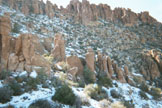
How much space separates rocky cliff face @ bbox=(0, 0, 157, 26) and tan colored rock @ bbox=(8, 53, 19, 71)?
38.4 m

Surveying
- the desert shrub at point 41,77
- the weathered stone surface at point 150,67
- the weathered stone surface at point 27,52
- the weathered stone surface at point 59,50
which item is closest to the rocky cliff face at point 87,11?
the weathered stone surface at point 150,67

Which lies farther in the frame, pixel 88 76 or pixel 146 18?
pixel 146 18

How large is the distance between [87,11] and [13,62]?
1886 inches

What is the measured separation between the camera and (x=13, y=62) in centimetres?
842

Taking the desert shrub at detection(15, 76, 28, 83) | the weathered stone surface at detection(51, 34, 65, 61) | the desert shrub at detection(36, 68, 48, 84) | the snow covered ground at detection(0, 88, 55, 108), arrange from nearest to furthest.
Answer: the snow covered ground at detection(0, 88, 55, 108) → the desert shrub at detection(15, 76, 28, 83) → the desert shrub at detection(36, 68, 48, 84) → the weathered stone surface at detection(51, 34, 65, 61)

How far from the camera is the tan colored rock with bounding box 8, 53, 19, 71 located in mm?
8212

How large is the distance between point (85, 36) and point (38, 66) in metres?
29.8

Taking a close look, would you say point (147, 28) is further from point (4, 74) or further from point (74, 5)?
point (4, 74)

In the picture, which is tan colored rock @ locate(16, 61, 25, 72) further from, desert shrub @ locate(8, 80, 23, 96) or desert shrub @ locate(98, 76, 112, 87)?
desert shrub @ locate(98, 76, 112, 87)

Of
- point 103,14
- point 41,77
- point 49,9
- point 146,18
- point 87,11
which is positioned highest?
point 87,11

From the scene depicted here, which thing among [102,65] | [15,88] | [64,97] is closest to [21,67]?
[15,88]

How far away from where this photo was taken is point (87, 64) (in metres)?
15.8

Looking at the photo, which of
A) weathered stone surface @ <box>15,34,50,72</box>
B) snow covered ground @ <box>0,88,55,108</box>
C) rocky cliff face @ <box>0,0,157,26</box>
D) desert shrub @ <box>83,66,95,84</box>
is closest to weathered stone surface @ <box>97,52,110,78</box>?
desert shrub @ <box>83,66,95,84</box>

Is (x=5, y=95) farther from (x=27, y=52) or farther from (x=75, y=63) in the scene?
(x=75, y=63)
